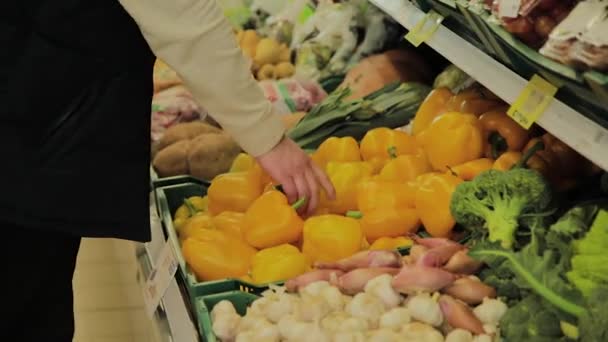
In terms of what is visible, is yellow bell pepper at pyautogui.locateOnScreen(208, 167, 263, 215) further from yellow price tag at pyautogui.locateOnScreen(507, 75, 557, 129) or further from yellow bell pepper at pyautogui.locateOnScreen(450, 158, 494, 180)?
yellow price tag at pyautogui.locateOnScreen(507, 75, 557, 129)

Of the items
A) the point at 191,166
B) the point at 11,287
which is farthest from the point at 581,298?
the point at 191,166

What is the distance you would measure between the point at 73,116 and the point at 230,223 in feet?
2.47

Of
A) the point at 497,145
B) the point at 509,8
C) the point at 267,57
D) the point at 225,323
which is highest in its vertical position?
the point at 509,8

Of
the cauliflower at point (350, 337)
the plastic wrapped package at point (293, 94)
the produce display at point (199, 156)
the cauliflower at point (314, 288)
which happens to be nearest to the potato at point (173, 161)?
the produce display at point (199, 156)

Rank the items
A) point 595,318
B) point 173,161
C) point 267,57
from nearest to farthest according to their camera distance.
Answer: point 595,318 → point 173,161 → point 267,57

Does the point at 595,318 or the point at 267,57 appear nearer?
the point at 595,318

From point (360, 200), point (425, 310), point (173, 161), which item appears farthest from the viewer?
point (173, 161)

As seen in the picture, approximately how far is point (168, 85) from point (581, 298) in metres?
2.37

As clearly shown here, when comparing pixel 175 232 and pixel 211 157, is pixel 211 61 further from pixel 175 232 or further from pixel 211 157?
pixel 211 157

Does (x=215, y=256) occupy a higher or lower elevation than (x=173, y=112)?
higher

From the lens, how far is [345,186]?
236 centimetres

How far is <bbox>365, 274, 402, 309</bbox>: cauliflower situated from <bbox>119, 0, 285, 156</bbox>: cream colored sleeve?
0.36 meters

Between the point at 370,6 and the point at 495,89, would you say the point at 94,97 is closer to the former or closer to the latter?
the point at 495,89

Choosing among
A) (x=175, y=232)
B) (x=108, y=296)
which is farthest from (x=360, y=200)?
(x=108, y=296)
